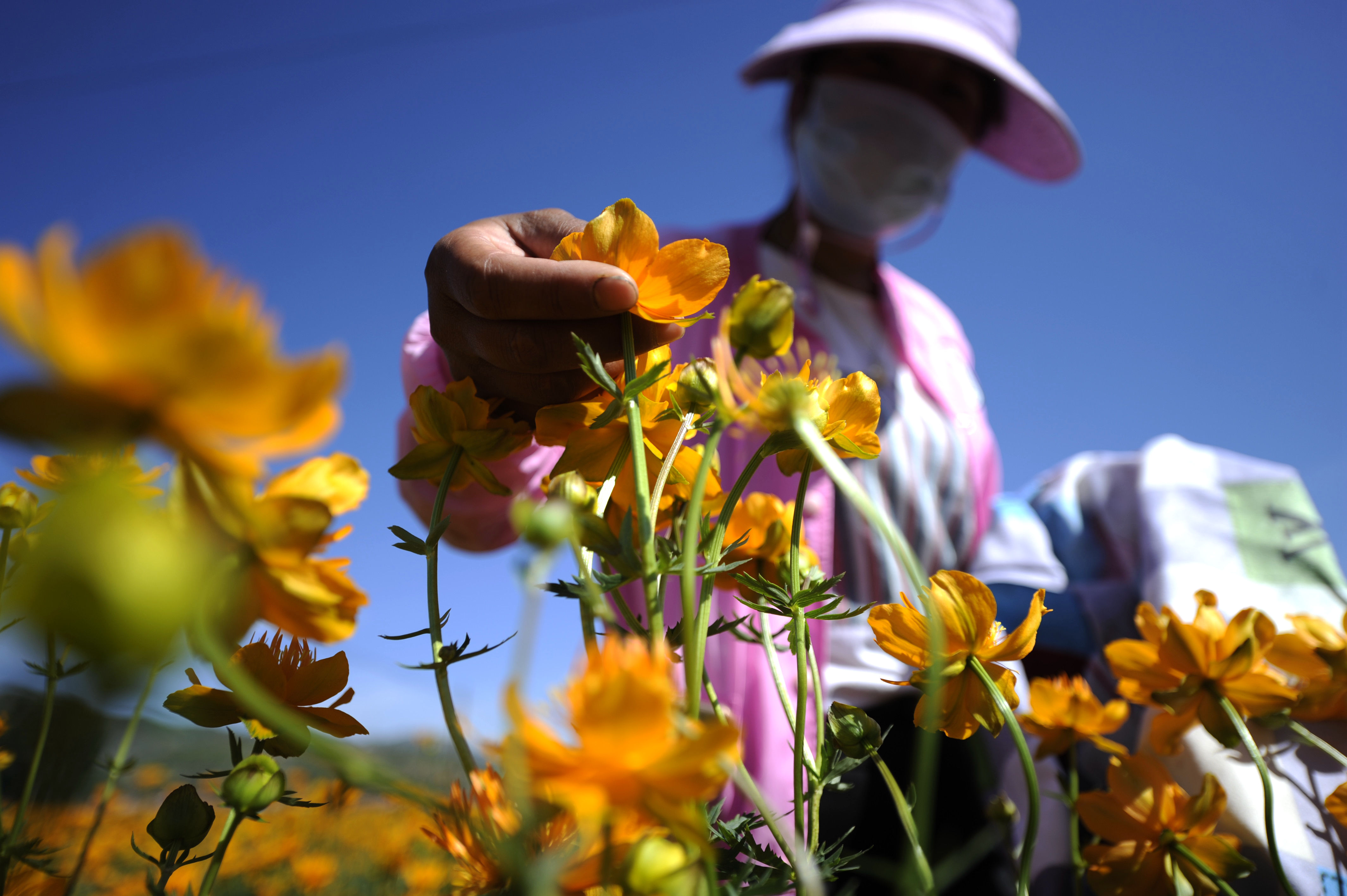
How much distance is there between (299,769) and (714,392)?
25 cm

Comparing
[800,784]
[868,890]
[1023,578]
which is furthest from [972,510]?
[800,784]

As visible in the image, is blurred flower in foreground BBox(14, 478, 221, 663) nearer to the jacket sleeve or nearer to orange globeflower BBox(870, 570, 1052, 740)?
orange globeflower BBox(870, 570, 1052, 740)

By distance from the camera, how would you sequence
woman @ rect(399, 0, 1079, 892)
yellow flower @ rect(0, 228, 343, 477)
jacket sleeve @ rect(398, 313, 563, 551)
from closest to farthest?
1. yellow flower @ rect(0, 228, 343, 477)
2. jacket sleeve @ rect(398, 313, 563, 551)
3. woman @ rect(399, 0, 1079, 892)

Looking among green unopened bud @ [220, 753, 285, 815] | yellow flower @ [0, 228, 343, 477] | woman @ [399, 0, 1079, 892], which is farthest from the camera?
woman @ [399, 0, 1079, 892]

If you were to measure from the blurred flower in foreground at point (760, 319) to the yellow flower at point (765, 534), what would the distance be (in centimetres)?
11

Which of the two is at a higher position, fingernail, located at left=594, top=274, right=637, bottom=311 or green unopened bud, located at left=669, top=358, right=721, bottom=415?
fingernail, located at left=594, top=274, right=637, bottom=311

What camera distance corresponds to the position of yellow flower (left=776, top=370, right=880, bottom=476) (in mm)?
281

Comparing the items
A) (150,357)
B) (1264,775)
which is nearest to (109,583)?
(150,357)

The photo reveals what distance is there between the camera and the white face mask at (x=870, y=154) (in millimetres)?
1419

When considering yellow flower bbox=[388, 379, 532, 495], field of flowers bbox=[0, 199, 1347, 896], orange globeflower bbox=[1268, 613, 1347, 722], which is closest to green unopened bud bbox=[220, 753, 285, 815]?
field of flowers bbox=[0, 199, 1347, 896]

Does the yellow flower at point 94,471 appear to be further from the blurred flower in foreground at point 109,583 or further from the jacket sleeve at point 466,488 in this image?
the jacket sleeve at point 466,488

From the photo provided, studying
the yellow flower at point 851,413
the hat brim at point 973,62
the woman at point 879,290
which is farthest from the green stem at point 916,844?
the hat brim at point 973,62

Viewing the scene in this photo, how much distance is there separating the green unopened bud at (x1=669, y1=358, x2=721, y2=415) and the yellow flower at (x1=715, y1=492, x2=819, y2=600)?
0.10 meters

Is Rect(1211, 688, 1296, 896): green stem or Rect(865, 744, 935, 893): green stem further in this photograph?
Rect(1211, 688, 1296, 896): green stem
